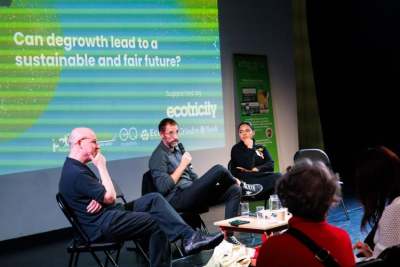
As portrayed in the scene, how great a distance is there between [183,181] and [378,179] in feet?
9.43

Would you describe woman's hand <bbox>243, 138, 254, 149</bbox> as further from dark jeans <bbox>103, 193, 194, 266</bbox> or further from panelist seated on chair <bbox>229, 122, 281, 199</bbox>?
dark jeans <bbox>103, 193, 194, 266</bbox>

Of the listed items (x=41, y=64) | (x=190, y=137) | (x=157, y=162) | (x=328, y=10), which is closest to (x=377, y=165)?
(x=157, y=162)

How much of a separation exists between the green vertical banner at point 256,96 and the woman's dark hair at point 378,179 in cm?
504

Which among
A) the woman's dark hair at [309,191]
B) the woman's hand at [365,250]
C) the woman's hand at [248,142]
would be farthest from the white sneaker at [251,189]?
the woman's dark hair at [309,191]

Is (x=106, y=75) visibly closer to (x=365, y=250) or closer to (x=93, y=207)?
(x=93, y=207)

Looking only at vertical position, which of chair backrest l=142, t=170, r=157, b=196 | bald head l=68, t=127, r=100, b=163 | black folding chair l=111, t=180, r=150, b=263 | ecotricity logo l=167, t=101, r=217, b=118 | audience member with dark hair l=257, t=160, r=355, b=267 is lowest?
black folding chair l=111, t=180, r=150, b=263

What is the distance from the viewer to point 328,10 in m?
10.1

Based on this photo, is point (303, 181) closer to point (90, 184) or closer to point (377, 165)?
point (377, 165)

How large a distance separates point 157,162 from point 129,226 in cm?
111

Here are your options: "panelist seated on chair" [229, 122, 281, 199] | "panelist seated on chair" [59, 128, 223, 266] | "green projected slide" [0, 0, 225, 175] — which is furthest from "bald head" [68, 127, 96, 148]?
"panelist seated on chair" [229, 122, 281, 199]

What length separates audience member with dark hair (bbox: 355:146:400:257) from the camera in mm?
2564

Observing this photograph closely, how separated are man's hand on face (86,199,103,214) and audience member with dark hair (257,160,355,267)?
7.03 feet

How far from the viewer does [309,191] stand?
2.08m

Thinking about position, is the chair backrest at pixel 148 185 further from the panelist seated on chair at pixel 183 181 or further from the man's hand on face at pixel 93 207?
the man's hand on face at pixel 93 207
